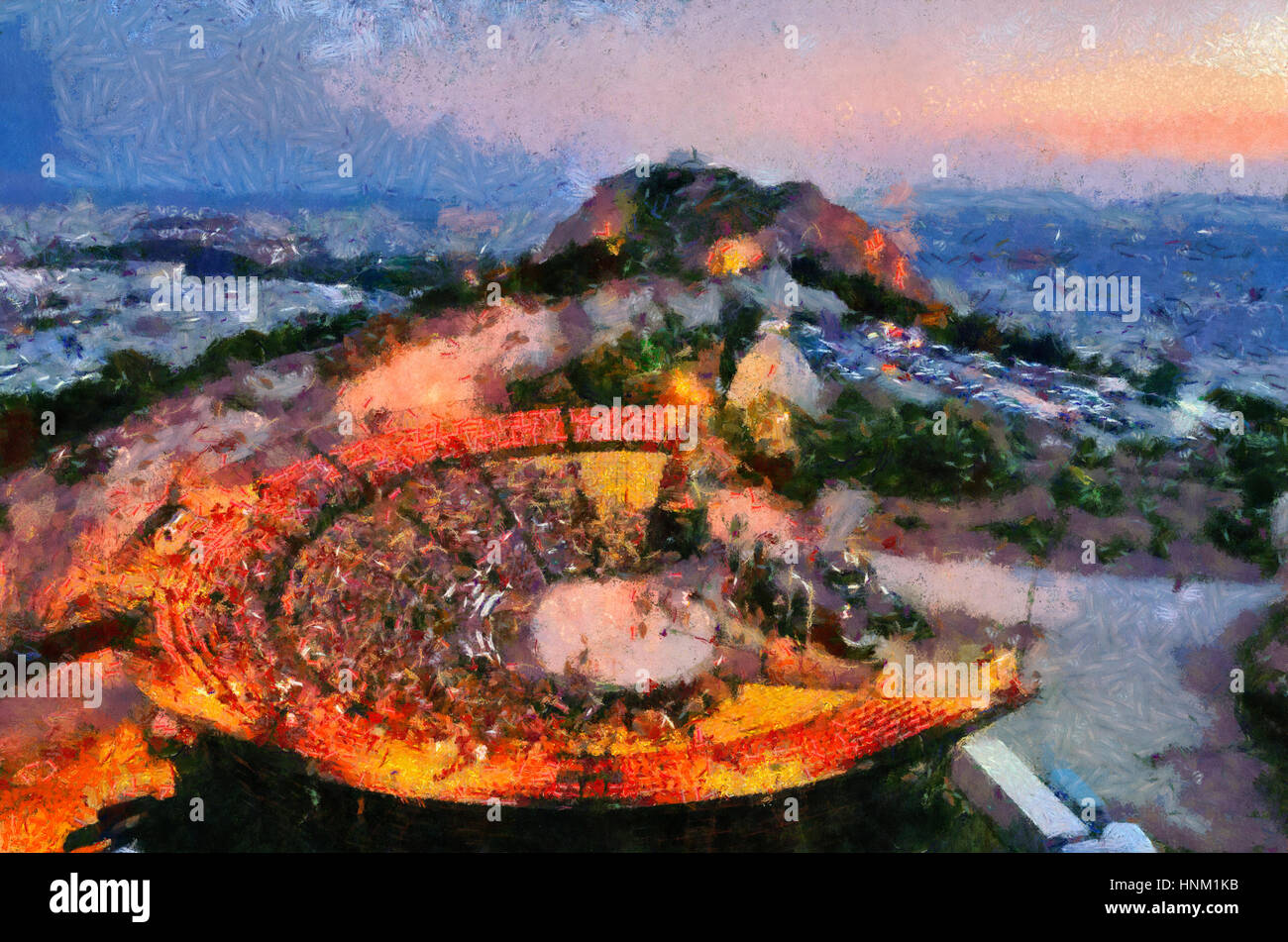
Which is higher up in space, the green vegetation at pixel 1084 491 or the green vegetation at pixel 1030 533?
the green vegetation at pixel 1084 491

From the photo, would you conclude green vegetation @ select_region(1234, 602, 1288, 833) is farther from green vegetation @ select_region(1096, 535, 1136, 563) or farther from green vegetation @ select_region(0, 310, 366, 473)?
green vegetation @ select_region(0, 310, 366, 473)

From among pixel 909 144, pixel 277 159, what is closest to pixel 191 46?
pixel 277 159

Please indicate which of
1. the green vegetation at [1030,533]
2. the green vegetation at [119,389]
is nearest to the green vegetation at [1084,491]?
the green vegetation at [1030,533]

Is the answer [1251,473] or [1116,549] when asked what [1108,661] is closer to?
[1116,549]

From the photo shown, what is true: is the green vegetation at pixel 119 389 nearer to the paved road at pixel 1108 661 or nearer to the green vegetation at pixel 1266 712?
the paved road at pixel 1108 661

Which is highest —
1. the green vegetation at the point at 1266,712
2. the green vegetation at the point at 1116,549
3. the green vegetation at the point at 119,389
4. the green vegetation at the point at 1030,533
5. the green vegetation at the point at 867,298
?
the green vegetation at the point at 867,298

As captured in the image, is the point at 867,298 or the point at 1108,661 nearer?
the point at 1108,661

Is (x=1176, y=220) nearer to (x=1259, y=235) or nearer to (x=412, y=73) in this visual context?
(x=1259, y=235)

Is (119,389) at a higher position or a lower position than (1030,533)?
higher

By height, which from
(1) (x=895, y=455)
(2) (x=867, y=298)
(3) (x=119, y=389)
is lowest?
(1) (x=895, y=455)

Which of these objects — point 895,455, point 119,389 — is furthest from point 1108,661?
point 119,389
